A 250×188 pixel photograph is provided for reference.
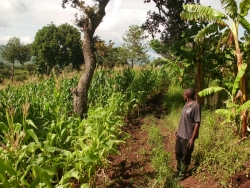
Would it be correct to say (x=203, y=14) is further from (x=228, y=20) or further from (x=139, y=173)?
(x=139, y=173)

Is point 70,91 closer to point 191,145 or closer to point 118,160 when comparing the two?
point 118,160

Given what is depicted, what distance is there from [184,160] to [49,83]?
18.4 feet

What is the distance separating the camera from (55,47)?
35.8 m

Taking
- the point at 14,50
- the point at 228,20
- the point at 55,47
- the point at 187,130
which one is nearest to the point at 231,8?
the point at 228,20

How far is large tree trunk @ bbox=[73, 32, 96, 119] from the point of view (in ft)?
23.0

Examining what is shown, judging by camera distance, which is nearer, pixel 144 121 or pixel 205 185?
pixel 205 185

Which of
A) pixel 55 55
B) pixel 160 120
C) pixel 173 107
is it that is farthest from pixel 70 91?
pixel 55 55

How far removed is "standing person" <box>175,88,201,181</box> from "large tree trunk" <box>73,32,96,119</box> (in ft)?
10.3

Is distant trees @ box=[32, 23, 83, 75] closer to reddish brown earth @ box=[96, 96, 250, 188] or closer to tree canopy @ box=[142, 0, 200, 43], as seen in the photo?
tree canopy @ box=[142, 0, 200, 43]

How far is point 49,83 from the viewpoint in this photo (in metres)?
8.48

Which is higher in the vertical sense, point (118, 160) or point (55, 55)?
point (55, 55)

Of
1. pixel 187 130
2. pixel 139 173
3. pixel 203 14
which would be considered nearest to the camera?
pixel 187 130

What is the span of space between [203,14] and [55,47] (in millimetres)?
32111

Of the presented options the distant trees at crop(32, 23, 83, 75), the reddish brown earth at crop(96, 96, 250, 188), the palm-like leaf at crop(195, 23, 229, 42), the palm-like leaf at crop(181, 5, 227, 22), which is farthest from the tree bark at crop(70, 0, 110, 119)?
the distant trees at crop(32, 23, 83, 75)
